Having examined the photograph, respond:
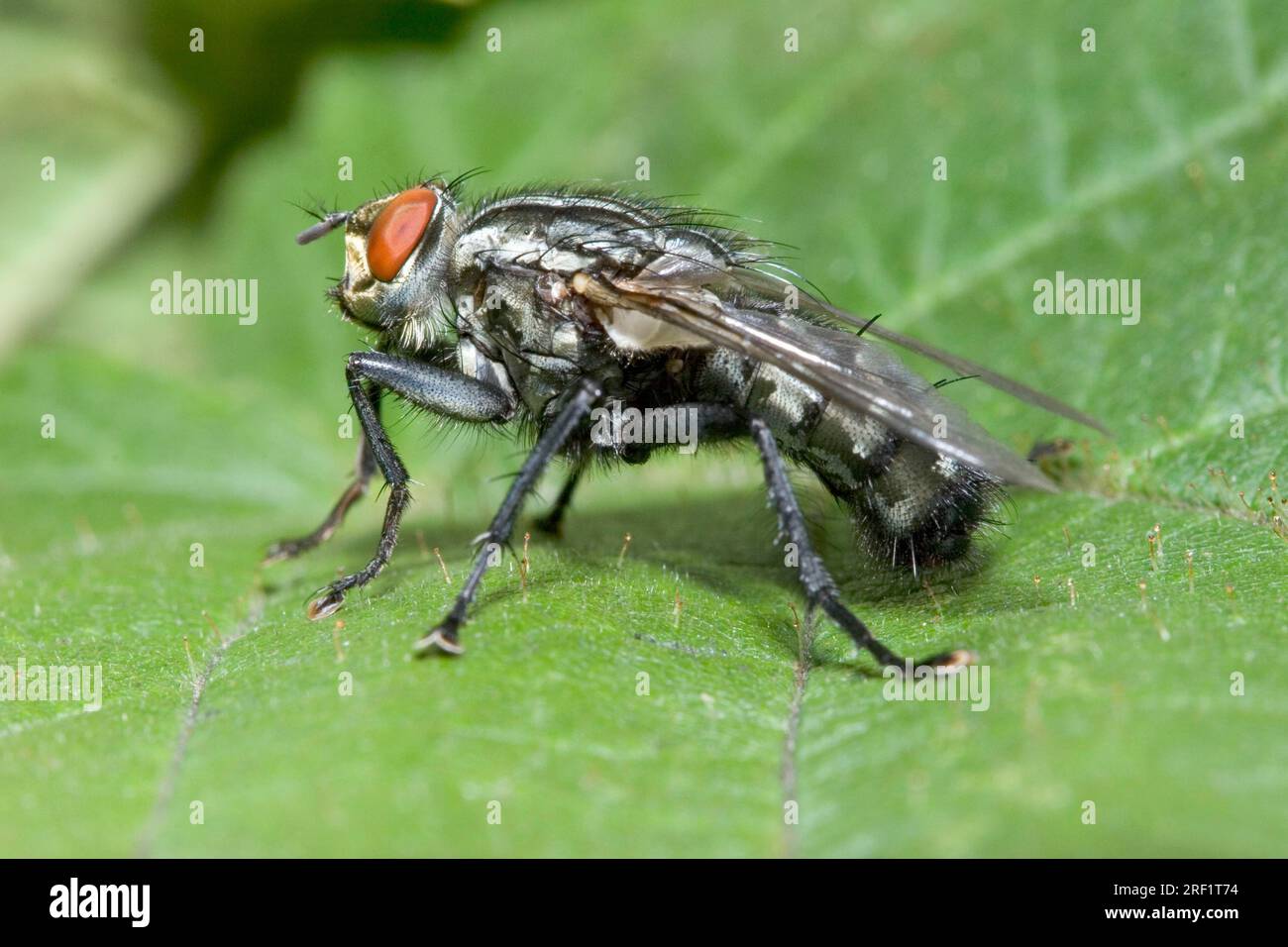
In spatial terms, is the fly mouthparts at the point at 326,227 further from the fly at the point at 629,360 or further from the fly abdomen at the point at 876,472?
the fly abdomen at the point at 876,472

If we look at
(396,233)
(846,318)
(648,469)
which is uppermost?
(396,233)

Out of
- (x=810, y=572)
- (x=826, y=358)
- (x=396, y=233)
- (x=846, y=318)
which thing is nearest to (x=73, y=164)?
(x=396, y=233)

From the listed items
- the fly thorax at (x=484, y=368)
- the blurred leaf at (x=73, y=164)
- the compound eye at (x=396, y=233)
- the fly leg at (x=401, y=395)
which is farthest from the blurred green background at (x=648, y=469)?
the compound eye at (x=396, y=233)

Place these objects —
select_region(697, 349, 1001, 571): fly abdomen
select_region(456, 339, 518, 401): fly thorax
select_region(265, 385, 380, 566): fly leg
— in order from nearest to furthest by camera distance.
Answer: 1. select_region(697, 349, 1001, 571): fly abdomen
2. select_region(456, 339, 518, 401): fly thorax
3. select_region(265, 385, 380, 566): fly leg

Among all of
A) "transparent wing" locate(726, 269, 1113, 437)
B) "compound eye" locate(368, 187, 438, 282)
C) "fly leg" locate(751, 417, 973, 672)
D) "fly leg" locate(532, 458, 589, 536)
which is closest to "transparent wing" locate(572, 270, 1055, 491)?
"transparent wing" locate(726, 269, 1113, 437)

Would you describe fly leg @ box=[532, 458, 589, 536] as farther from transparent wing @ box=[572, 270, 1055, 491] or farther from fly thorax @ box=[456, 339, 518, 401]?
transparent wing @ box=[572, 270, 1055, 491]

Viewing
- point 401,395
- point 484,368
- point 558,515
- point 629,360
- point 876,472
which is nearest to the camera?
point 876,472

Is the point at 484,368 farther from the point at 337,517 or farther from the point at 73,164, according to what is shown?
the point at 73,164
